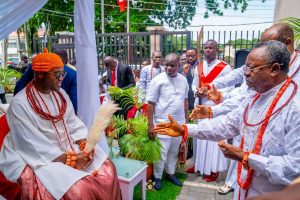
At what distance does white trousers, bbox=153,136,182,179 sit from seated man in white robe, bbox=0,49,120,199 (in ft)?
5.03

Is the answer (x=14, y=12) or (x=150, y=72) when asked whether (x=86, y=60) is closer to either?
(x=14, y=12)

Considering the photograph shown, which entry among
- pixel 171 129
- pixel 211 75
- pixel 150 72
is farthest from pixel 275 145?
pixel 150 72

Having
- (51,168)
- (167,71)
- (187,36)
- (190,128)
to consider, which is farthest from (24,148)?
(187,36)

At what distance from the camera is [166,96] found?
4371 millimetres

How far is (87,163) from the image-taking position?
2.88 metres

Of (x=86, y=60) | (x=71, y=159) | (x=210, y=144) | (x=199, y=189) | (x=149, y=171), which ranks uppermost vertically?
(x=86, y=60)

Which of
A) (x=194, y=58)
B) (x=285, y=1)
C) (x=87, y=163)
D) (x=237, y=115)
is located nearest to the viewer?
(x=237, y=115)

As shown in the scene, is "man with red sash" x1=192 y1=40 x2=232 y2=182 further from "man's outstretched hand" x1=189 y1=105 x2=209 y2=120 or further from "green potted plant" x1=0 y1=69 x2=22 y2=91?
"green potted plant" x1=0 y1=69 x2=22 y2=91

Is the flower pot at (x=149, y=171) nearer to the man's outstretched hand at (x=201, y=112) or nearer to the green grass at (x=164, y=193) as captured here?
the green grass at (x=164, y=193)

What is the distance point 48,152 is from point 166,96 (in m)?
2.18

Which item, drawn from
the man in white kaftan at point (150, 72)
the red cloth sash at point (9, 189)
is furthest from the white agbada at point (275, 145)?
the man in white kaftan at point (150, 72)

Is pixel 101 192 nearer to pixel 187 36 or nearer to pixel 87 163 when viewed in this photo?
pixel 87 163

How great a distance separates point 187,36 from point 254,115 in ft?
21.0

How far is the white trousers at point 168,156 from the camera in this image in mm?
4430
